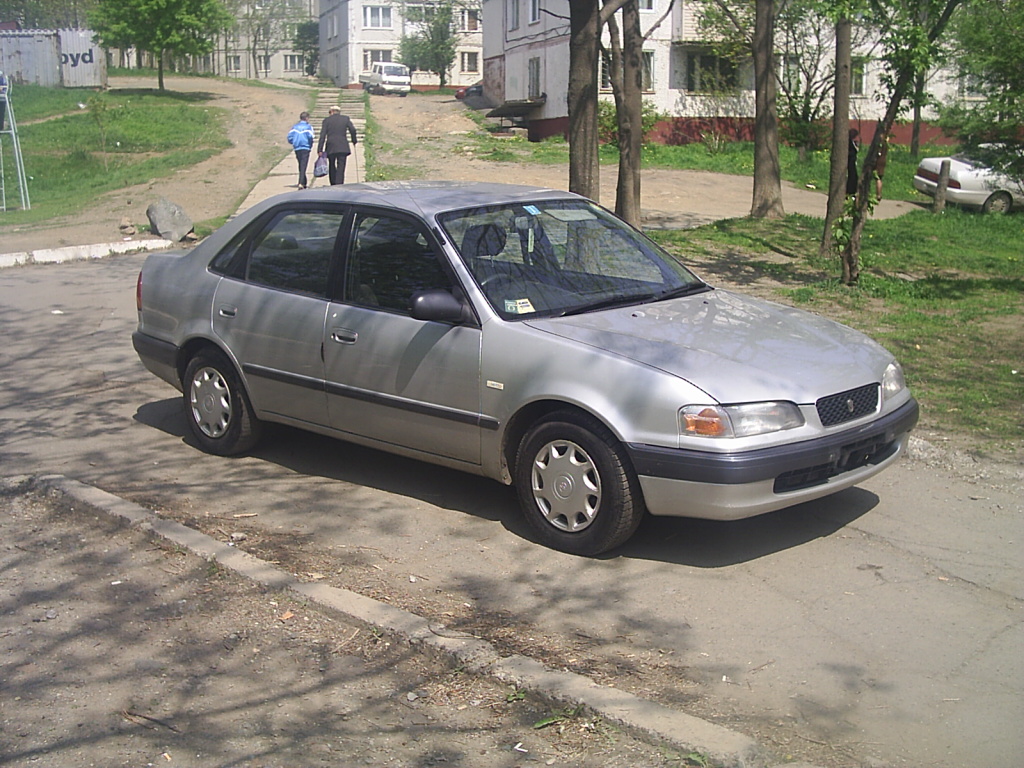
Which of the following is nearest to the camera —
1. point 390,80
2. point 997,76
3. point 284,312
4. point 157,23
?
point 284,312

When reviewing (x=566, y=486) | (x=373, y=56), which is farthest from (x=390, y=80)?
(x=566, y=486)

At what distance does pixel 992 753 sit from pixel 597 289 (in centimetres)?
310

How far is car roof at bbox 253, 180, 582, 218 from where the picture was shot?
244 inches

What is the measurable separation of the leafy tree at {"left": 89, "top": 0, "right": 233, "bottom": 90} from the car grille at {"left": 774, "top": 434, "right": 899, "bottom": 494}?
4085 cm

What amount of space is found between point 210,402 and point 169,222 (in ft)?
41.3

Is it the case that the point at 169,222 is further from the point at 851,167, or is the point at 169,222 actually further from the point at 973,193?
the point at 973,193

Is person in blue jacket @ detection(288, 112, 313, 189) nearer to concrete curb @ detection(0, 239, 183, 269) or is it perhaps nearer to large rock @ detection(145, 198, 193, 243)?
large rock @ detection(145, 198, 193, 243)

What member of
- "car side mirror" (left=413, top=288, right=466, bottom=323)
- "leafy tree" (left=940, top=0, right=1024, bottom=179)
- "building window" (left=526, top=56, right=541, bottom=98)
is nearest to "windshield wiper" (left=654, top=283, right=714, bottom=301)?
"car side mirror" (left=413, top=288, right=466, bottom=323)

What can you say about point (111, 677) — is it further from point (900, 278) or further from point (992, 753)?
point (900, 278)

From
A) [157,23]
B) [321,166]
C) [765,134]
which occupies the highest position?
[157,23]

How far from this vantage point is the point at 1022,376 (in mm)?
8664

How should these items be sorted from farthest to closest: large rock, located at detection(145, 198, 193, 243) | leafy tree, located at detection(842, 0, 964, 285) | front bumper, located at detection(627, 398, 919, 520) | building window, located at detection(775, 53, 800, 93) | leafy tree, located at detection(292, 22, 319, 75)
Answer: leafy tree, located at detection(292, 22, 319, 75) < building window, located at detection(775, 53, 800, 93) < large rock, located at detection(145, 198, 193, 243) < leafy tree, located at detection(842, 0, 964, 285) < front bumper, located at detection(627, 398, 919, 520)

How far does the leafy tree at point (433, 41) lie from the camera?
64.6 meters

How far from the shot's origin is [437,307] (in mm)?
5598
